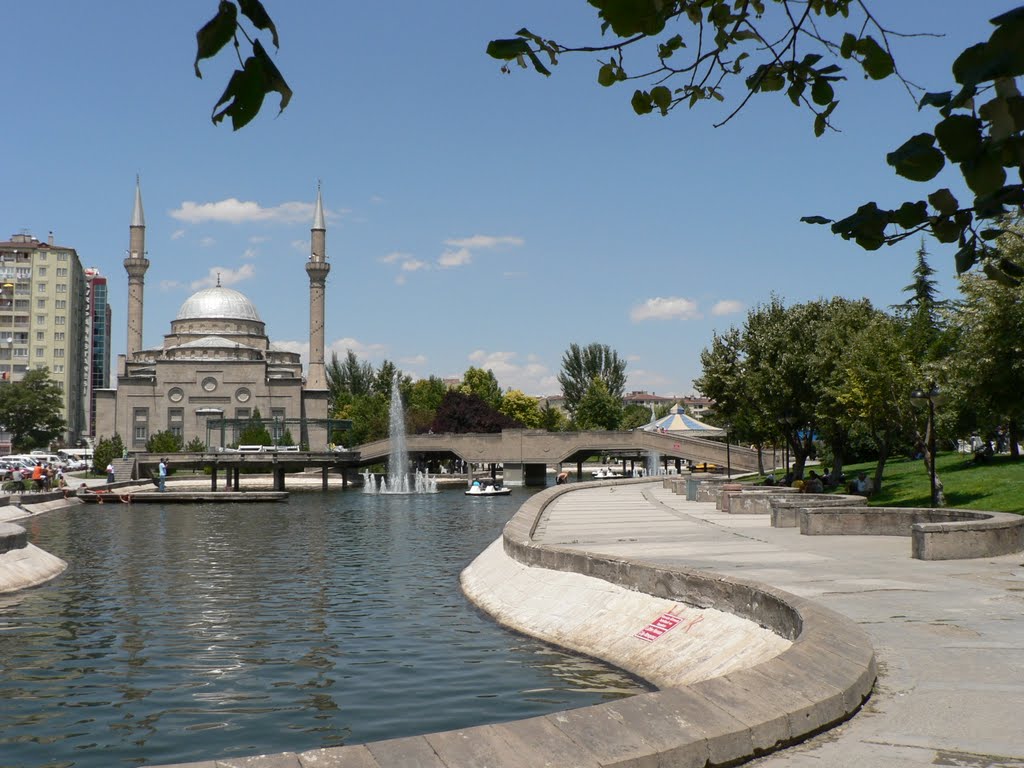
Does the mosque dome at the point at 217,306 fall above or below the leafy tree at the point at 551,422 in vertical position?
above

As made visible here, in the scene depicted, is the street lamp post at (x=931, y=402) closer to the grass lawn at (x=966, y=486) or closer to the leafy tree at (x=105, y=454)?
the grass lawn at (x=966, y=486)

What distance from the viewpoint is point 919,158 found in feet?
12.0

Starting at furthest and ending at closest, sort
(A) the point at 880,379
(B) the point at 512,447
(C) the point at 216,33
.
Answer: (B) the point at 512,447 → (A) the point at 880,379 → (C) the point at 216,33

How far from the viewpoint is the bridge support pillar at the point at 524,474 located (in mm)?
96312

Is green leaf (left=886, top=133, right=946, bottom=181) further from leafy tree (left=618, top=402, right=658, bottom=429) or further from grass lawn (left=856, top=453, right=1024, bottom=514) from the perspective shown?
leafy tree (left=618, top=402, right=658, bottom=429)

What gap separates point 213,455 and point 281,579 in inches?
2323

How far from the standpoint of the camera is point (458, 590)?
75.5ft

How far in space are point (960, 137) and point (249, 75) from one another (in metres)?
2.39

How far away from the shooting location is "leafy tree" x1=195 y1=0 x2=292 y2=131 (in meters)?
3.27

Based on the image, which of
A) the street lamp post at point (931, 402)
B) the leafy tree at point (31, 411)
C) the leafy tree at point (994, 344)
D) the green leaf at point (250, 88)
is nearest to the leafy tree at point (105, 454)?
the leafy tree at point (31, 411)

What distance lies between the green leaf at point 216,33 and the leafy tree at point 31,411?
12745 centimetres

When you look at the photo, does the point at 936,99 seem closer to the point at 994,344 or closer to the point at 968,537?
the point at 968,537

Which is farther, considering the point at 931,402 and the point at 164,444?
the point at 164,444

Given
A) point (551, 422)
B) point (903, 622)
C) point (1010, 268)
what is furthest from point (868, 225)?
point (551, 422)
